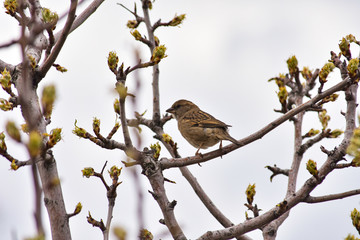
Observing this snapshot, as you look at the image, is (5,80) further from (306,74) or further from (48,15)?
(306,74)

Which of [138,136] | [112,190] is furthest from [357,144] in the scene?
[112,190]

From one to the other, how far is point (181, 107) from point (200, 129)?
191 centimetres

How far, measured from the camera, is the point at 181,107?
28.5 feet

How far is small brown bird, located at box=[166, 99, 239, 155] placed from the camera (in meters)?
6.46

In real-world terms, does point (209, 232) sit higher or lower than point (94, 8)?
lower

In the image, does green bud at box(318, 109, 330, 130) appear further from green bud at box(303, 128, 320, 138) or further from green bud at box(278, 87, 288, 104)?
green bud at box(278, 87, 288, 104)

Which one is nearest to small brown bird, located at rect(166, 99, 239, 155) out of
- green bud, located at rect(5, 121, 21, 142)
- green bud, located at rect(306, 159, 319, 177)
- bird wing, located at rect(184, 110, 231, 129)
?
bird wing, located at rect(184, 110, 231, 129)

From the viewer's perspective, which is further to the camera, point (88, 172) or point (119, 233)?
point (88, 172)

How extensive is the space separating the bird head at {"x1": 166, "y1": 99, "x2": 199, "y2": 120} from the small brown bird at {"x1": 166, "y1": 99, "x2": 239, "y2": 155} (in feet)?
0.17

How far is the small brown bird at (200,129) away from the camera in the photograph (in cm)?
646

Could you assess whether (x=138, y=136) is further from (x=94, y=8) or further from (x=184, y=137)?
(x=184, y=137)

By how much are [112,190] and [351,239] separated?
2236 millimetres

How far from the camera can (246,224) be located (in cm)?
418

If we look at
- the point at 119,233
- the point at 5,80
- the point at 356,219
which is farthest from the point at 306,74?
the point at 119,233
